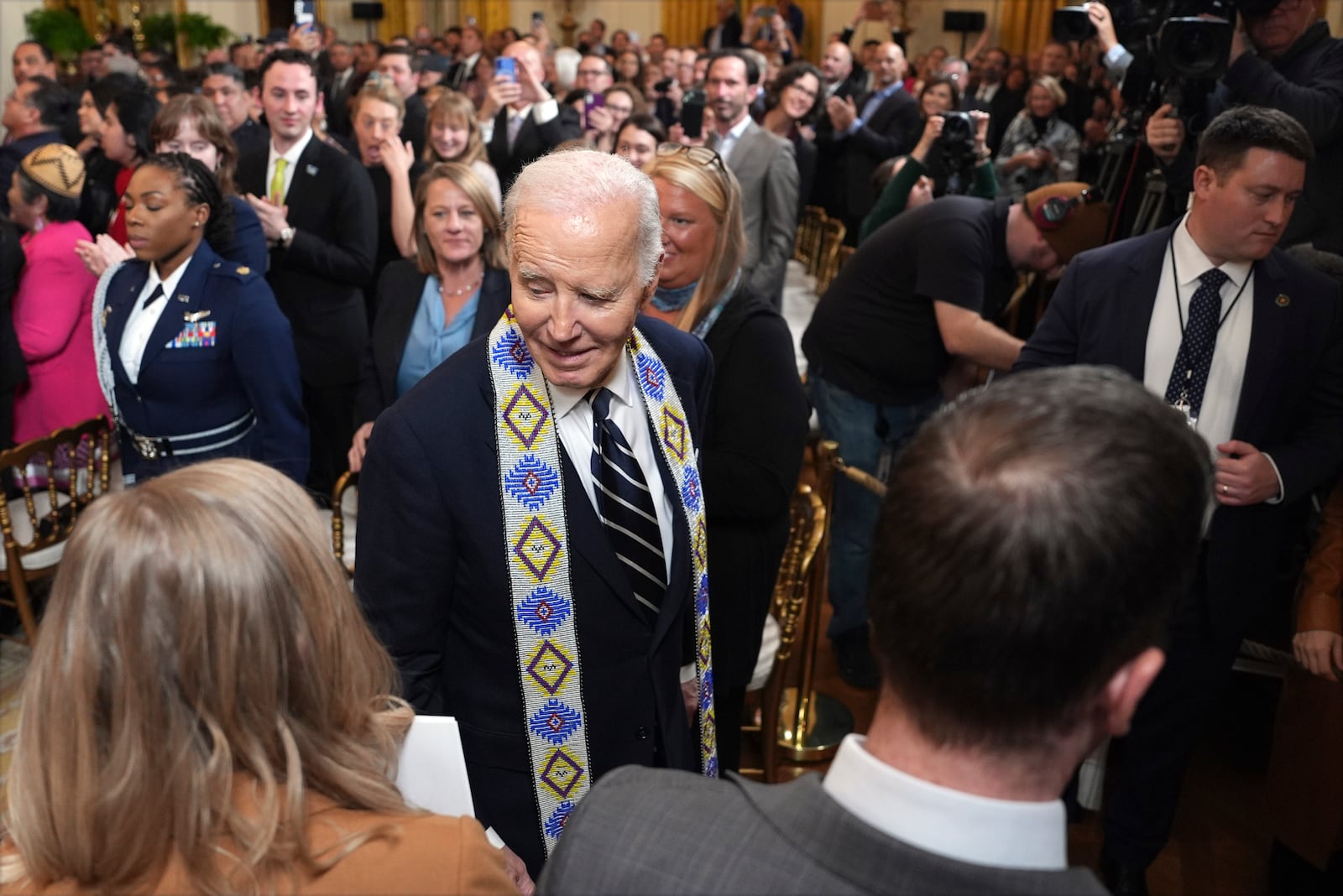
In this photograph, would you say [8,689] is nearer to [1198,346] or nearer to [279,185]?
[279,185]

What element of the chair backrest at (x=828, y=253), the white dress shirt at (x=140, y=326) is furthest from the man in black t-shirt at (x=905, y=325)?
the white dress shirt at (x=140, y=326)

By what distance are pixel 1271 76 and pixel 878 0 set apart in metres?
8.56

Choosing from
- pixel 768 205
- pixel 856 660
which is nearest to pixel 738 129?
pixel 768 205

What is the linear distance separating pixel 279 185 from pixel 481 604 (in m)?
3.01

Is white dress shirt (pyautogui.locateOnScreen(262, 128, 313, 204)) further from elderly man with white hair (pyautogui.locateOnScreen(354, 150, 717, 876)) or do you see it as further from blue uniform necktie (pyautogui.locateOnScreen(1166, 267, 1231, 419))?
blue uniform necktie (pyautogui.locateOnScreen(1166, 267, 1231, 419))

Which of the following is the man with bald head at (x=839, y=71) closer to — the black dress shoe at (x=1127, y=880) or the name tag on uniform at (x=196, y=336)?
the name tag on uniform at (x=196, y=336)

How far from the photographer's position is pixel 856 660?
359cm

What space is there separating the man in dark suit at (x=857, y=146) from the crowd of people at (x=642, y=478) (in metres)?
1.55

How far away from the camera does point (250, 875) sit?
931 millimetres

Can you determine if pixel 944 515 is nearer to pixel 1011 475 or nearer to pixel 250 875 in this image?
pixel 1011 475

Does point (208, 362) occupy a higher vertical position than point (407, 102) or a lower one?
lower

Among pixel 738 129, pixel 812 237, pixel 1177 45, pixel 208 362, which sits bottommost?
pixel 812 237

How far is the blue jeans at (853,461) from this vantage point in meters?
3.47

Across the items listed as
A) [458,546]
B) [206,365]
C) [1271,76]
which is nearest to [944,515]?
[458,546]
